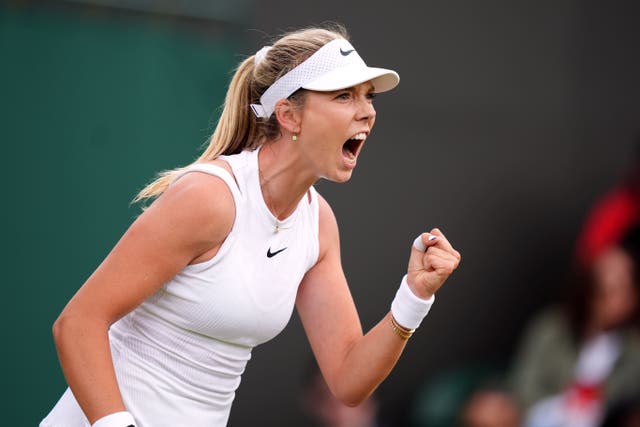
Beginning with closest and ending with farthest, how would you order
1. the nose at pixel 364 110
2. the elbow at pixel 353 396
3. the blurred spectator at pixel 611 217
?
the nose at pixel 364 110
the elbow at pixel 353 396
the blurred spectator at pixel 611 217

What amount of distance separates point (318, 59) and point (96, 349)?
83cm

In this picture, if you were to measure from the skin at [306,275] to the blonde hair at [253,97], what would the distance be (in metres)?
0.07

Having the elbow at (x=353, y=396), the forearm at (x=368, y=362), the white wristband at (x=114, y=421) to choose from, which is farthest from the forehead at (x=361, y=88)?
the white wristband at (x=114, y=421)

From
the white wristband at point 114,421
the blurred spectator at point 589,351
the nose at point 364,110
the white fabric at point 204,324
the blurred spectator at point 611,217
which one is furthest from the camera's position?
the blurred spectator at point 611,217

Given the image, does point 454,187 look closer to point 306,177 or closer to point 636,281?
point 636,281

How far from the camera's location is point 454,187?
17.7 ft

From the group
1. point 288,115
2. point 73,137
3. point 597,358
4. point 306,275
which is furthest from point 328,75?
point 597,358

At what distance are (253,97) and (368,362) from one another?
701 mm

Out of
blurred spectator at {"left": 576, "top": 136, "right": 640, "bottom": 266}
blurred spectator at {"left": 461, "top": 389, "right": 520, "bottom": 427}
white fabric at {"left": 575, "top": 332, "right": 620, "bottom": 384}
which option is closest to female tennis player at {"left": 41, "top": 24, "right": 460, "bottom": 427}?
blurred spectator at {"left": 461, "top": 389, "right": 520, "bottom": 427}

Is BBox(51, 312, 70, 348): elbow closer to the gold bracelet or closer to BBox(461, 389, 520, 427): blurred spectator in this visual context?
the gold bracelet

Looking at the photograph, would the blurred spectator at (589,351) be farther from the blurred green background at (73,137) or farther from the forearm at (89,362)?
the forearm at (89,362)

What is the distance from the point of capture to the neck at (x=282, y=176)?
8.35 ft

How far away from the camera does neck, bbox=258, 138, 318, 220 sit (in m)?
2.54

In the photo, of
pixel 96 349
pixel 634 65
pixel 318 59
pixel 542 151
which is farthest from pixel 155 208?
pixel 634 65
